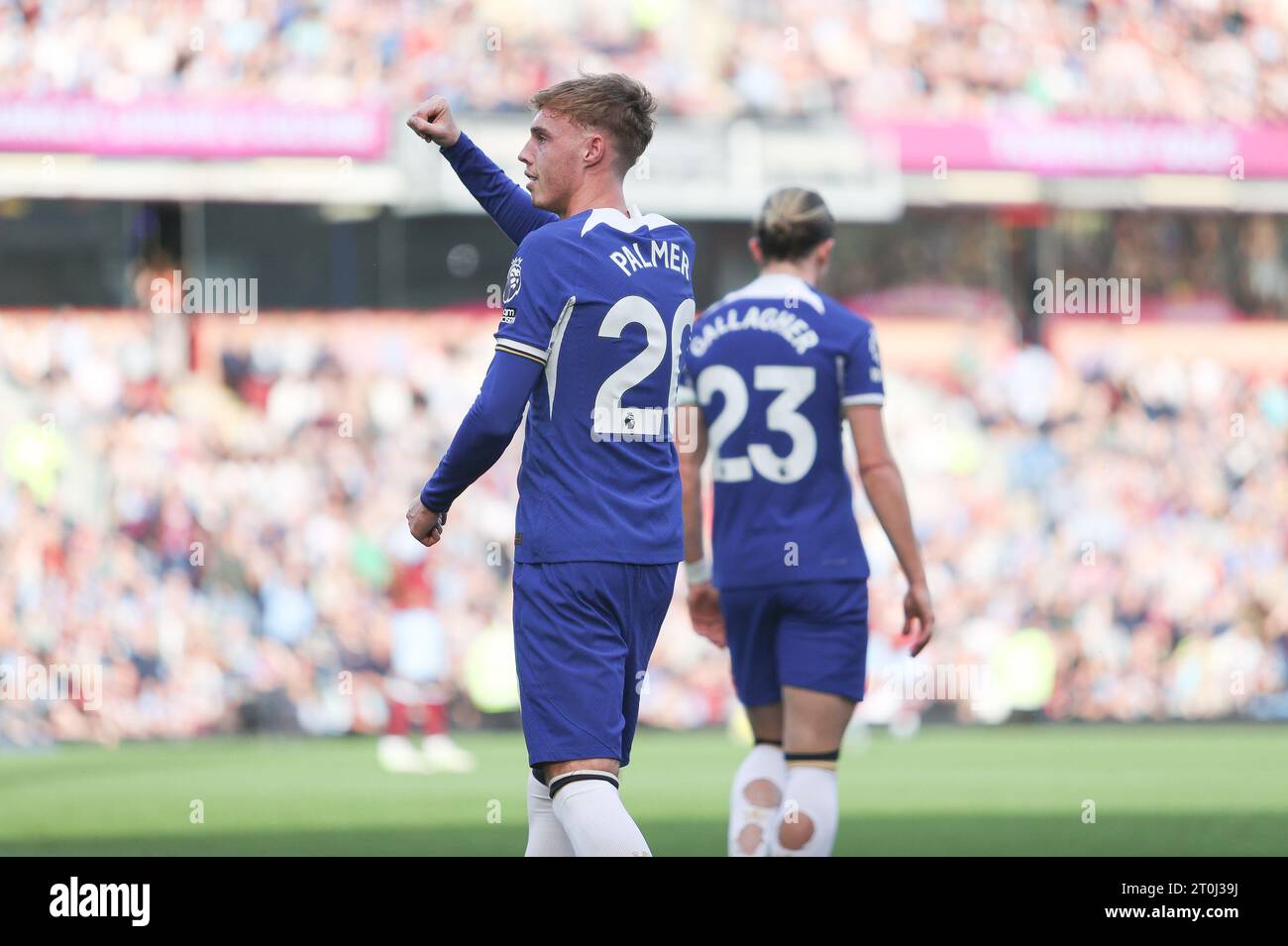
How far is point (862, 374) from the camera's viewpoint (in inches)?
207

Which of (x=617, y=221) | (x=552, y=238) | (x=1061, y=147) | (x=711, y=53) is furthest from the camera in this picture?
(x=711, y=53)

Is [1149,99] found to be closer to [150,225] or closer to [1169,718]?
[1169,718]

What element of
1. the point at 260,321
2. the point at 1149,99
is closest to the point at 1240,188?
the point at 1149,99

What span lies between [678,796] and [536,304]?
624 centimetres

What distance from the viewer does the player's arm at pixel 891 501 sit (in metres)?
5.23

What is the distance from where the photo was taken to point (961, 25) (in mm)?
17594

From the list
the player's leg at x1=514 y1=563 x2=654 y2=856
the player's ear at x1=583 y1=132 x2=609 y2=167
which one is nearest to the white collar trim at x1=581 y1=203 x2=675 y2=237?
the player's ear at x1=583 y1=132 x2=609 y2=167

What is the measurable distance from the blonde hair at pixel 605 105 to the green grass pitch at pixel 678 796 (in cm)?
384

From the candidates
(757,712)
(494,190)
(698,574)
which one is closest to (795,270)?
(698,574)

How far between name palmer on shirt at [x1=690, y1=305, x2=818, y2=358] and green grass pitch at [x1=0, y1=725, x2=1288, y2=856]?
260 cm

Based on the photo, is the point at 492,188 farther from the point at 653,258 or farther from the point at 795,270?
the point at 795,270

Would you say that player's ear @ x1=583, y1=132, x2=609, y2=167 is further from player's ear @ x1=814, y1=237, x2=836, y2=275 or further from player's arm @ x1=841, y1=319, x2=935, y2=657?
player's ear @ x1=814, y1=237, x2=836, y2=275

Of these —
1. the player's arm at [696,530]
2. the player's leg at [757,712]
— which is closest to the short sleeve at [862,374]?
the player's arm at [696,530]

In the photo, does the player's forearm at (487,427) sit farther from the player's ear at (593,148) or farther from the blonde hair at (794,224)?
the blonde hair at (794,224)
